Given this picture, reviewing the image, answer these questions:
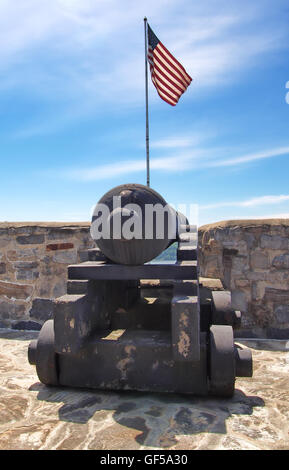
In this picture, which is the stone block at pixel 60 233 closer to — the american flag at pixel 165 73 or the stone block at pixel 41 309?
the stone block at pixel 41 309

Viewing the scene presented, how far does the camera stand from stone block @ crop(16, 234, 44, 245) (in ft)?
16.3

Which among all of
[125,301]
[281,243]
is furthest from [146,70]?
[125,301]

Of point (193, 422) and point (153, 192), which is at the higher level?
point (153, 192)

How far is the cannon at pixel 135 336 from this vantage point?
2.55m

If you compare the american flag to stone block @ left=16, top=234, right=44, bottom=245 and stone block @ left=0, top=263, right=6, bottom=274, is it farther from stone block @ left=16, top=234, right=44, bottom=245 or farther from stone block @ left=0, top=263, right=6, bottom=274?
stone block @ left=0, top=263, right=6, bottom=274

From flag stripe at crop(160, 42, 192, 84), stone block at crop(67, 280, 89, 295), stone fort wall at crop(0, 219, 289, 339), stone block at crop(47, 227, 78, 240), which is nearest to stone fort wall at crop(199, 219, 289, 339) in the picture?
stone fort wall at crop(0, 219, 289, 339)

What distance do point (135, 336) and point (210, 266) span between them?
216 cm

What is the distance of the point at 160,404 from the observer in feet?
8.32

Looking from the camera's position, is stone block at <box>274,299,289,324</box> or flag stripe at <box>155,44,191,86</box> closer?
stone block at <box>274,299,289,324</box>

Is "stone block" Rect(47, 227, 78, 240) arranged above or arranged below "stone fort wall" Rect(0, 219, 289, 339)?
above

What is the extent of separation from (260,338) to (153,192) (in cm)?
270

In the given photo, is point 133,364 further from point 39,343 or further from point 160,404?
point 39,343

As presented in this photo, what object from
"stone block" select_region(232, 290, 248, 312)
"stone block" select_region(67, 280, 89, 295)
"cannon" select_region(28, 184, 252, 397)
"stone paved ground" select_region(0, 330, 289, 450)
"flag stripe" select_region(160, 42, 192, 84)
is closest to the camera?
"stone paved ground" select_region(0, 330, 289, 450)

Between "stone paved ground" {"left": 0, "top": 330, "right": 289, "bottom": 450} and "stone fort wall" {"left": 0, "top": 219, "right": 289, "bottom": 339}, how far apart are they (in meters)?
1.47
